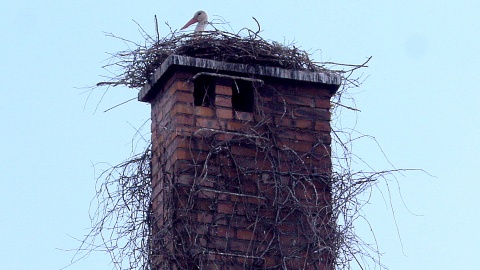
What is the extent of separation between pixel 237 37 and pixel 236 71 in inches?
14.6

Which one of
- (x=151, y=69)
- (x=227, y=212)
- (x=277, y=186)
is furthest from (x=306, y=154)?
(x=151, y=69)

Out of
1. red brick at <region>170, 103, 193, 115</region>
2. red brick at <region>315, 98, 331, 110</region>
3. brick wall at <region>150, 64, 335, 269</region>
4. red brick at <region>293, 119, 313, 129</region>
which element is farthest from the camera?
red brick at <region>315, 98, 331, 110</region>

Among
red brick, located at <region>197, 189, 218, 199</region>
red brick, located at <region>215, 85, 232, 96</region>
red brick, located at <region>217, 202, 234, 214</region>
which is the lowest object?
red brick, located at <region>217, 202, 234, 214</region>

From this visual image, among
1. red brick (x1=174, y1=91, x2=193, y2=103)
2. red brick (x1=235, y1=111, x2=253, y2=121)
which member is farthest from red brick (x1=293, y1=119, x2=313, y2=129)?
red brick (x1=174, y1=91, x2=193, y2=103)

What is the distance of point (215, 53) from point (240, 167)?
85 centimetres

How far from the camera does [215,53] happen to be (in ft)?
19.5

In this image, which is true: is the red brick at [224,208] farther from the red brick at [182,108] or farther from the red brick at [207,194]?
the red brick at [182,108]

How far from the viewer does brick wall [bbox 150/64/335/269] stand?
5.30 metres

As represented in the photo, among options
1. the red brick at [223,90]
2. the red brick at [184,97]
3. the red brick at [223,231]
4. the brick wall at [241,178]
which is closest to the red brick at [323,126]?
the brick wall at [241,178]

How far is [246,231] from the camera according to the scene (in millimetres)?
5398

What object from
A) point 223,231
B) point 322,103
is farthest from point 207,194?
point 322,103

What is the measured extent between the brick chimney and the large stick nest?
141mm

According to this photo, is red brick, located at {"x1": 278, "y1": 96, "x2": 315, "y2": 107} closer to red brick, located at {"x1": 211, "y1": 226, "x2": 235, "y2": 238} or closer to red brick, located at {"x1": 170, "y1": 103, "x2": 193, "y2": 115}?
red brick, located at {"x1": 170, "y1": 103, "x2": 193, "y2": 115}

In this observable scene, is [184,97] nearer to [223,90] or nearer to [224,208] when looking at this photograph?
[223,90]
